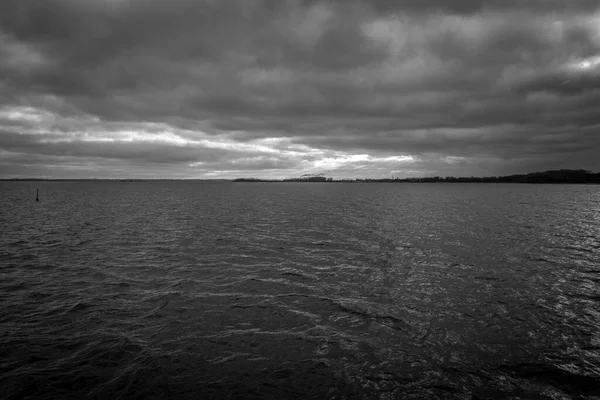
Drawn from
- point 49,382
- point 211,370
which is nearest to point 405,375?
point 211,370

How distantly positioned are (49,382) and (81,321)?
5015 millimetres

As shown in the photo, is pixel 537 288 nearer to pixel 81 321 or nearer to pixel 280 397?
pixel 280 397

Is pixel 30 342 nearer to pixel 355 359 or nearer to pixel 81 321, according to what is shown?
pixel 81 321

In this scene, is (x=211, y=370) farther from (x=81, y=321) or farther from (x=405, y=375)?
(x=81, y=321)

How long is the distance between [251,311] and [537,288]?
17747 mm

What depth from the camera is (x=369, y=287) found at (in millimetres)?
20656

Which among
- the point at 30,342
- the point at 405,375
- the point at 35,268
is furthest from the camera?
the point at 35,268

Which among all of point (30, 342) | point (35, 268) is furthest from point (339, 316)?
Result: point (35, 268)

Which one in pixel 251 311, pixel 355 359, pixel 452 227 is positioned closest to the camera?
pixel 355 359

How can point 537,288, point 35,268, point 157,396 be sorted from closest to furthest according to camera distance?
1. point 157,396
2. point 537,288
3. point 35,268

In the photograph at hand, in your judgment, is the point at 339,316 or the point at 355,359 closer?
the point at 355,359

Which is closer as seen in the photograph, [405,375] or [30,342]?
[405,375]

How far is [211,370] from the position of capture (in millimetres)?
11508

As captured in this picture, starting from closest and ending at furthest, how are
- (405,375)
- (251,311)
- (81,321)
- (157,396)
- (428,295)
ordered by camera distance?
(157,396) → (405,375) → (81,321) → (251,311) → (428,295)
